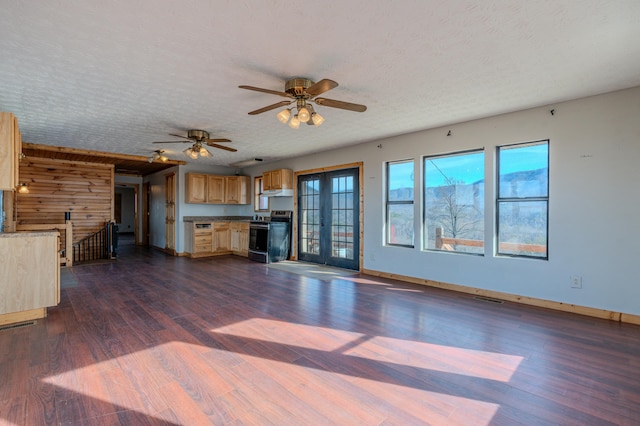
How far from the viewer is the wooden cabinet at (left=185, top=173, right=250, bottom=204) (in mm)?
8266

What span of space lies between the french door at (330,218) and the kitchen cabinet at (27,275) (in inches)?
178

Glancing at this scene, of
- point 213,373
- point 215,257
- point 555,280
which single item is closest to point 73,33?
point 213,373

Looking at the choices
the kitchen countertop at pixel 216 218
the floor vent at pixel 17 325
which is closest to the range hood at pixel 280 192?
the kitchen countertop at pixel 216 218

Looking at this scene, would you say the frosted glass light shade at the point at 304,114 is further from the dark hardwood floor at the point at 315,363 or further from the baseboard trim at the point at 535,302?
the baseboard trim at the point at 535,302

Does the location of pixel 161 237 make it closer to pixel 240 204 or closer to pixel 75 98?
pixel 240 204

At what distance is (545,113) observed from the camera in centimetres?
389

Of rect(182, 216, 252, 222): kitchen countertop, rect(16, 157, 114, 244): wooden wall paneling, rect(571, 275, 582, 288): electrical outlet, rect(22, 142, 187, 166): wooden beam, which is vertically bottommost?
rect(571, 275, 582, 288): electrical outlet

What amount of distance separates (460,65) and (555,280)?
9.45 feet

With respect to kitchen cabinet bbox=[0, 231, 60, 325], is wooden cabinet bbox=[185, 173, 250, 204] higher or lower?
higher

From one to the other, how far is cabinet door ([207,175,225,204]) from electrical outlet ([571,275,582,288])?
7776 millimetres

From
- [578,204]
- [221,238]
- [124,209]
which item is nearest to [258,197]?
[221,238]

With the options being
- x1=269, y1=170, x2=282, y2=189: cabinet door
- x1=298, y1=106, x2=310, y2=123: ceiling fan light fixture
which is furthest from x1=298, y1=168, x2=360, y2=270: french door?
x1=298, y1=106, x2=310, y2=123: ceiling fan light fixture

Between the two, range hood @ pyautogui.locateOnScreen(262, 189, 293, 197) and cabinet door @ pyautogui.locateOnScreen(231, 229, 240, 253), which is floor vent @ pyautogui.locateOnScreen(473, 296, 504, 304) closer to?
range hood @ pyautogui.locateOnScreen(262, 189, 293, 197)

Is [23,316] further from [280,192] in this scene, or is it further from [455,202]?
[455,202]
